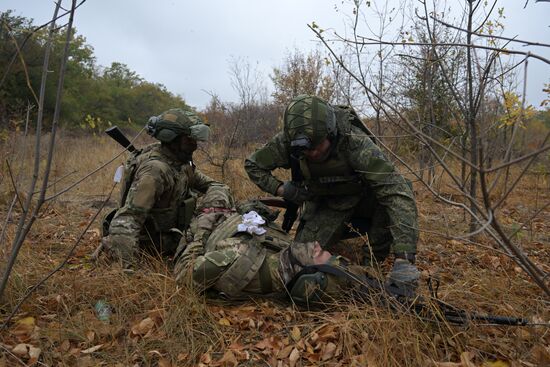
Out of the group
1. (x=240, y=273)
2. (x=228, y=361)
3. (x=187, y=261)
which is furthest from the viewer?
(x=187, y=261)

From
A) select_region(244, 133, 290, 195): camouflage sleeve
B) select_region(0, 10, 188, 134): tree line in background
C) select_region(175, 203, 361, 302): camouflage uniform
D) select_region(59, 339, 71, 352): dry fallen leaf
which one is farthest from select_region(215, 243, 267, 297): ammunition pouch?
select_region(0, 10, 188, 134): tree line in background

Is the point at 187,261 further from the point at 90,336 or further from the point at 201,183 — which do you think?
the point at 201,183

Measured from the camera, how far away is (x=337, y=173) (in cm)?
325

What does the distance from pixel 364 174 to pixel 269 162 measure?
33.7 inches

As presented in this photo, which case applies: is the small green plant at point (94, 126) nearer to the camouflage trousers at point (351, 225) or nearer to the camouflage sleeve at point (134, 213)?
the camouflage sleeve at point (134, 213)

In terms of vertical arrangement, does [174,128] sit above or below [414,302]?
above

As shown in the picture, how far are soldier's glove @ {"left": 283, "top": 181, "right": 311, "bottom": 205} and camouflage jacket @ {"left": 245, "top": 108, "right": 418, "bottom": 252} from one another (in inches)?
3.6

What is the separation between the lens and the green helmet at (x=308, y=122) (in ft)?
9.41

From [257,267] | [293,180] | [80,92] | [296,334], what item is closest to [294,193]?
[293,180]

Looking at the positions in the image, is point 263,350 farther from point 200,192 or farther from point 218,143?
point 218,143

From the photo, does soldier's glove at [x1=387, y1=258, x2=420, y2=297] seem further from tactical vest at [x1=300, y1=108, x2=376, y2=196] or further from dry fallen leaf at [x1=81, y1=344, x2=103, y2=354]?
dry fallen leaf at [x1=81, y1=344, x2=103, y2=354]

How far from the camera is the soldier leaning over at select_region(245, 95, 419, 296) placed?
2.77m

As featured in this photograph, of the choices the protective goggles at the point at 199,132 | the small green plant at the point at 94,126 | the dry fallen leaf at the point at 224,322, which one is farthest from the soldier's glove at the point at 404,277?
the small green plant at the point at 94,126

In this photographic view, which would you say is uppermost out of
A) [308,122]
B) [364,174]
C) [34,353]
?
[308,122]
